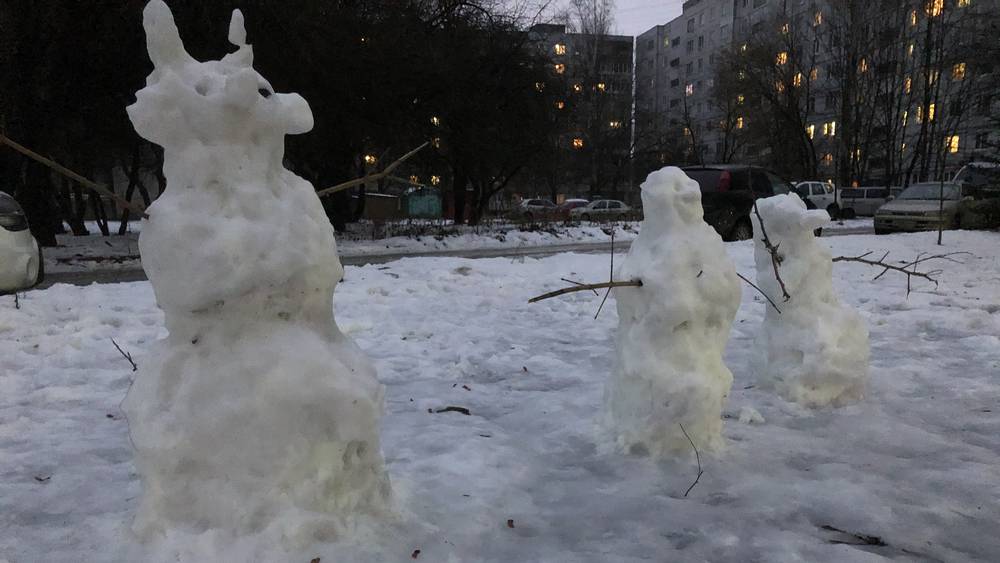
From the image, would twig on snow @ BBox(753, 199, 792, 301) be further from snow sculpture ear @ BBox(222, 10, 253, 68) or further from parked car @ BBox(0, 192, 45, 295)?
parked car @ BBox(0, 192, 45, 295)

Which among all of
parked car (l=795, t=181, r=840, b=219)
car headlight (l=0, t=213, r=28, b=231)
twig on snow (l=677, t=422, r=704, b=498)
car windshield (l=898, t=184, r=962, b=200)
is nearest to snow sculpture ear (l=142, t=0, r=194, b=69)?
twig on snow (l=677, t=422, r=704, b=498)

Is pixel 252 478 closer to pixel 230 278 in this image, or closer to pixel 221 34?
pixel 230 278

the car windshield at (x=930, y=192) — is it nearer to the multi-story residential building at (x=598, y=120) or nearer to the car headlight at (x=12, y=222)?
the car headlight at (x=12, y=222)

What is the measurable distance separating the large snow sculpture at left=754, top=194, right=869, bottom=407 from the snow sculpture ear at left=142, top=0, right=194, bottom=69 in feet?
11.2

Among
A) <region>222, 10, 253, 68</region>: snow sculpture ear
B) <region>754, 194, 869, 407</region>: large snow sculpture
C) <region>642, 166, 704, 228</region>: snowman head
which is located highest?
<region>222, 10, 253, 68</region>: snow sculpture ear

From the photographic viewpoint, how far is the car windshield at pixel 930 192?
17573 mm

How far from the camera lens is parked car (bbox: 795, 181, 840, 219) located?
2738cm

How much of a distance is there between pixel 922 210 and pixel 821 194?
11753 mm

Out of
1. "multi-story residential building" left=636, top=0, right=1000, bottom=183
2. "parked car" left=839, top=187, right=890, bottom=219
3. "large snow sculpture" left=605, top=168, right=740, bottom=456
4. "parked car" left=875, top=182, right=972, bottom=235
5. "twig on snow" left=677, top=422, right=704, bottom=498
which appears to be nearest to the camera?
"twig on snow" left=677, top=422, right=704, bottom=498

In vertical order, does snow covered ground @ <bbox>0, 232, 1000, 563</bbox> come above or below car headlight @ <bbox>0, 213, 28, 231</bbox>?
below

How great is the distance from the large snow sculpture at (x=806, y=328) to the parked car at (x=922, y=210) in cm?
1582

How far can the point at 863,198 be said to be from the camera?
30.9 meters

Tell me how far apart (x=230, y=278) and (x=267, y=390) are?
1.25ft

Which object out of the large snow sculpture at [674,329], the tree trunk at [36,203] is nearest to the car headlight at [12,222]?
the large snow sculpture at [674,329]
